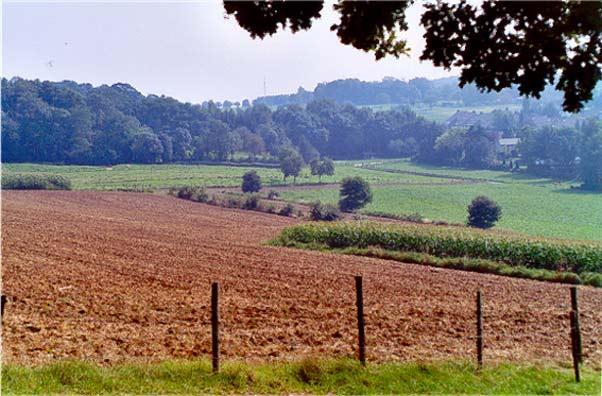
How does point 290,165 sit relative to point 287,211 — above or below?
above

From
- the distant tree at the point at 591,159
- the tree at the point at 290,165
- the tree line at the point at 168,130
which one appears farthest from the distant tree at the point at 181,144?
the distant tree at the point at 591,159

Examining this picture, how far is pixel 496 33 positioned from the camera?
8.36 metres

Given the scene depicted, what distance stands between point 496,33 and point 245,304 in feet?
37.6

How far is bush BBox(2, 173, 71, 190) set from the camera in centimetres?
6356

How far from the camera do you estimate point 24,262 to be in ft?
78.5

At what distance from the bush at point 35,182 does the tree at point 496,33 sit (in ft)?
198

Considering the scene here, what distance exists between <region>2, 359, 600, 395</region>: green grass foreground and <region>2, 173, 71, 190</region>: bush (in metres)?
59.0

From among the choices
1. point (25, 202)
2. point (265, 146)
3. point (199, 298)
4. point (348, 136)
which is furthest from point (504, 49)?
point (348, 136)

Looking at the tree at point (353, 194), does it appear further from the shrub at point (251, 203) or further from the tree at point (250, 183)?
the tree at point (250, 183)

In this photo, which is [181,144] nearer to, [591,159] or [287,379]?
[591,159]

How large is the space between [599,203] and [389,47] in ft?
217

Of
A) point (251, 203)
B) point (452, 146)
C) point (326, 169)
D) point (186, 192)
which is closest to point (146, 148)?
point (326, 169)

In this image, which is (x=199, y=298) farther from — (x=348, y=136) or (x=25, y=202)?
(x=348, y=136)

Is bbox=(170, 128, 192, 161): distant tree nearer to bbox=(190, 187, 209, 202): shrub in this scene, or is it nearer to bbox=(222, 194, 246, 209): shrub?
bbox=(190, 187, 209, 202): shrub
